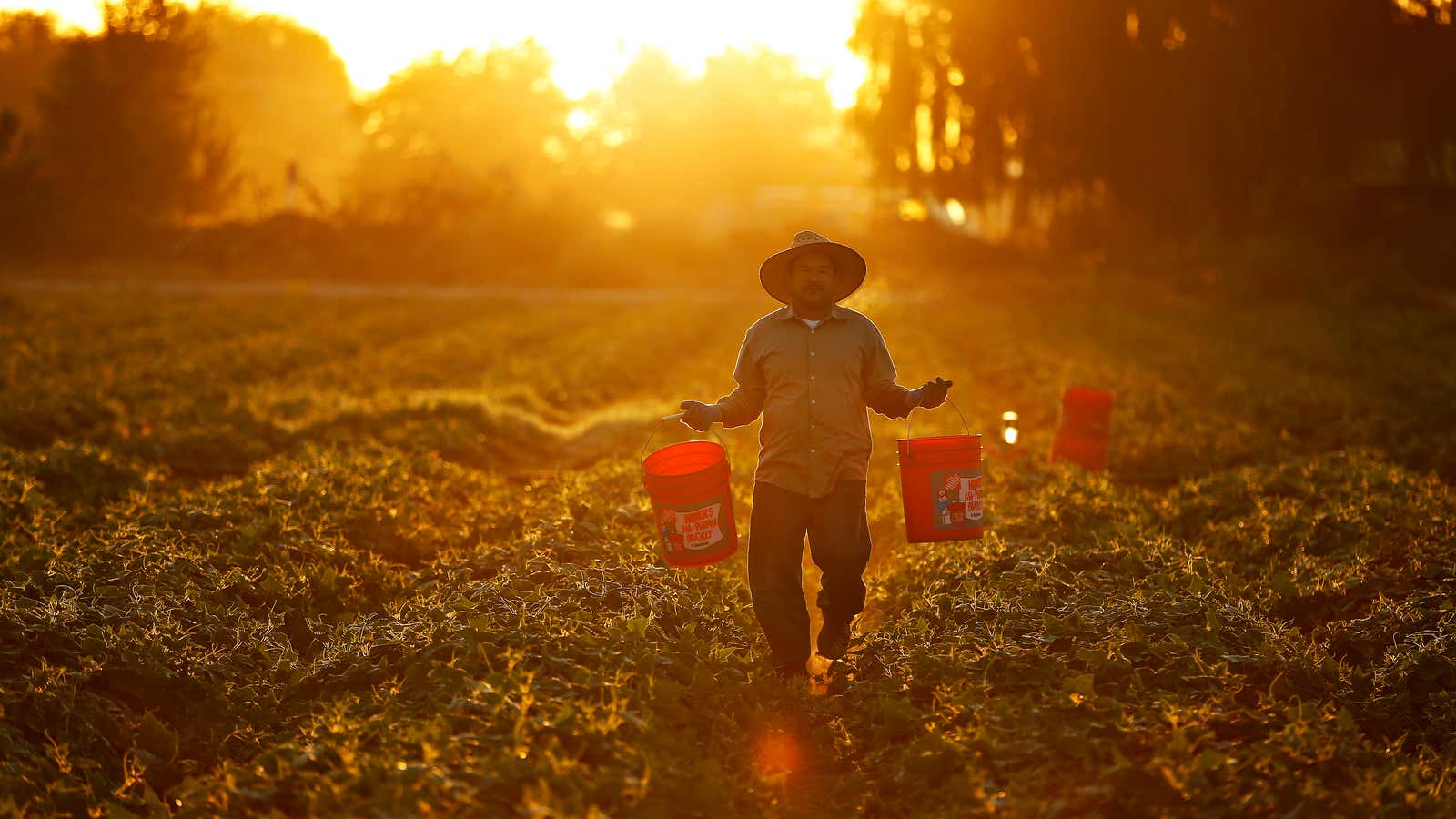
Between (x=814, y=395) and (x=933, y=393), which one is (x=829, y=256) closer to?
(x=814, y=395)

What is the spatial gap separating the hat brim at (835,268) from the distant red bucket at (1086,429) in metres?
4.58

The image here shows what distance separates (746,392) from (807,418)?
387 mm

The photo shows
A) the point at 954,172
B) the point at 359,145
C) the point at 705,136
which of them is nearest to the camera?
the point at 954,172

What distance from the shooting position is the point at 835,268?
5.91 m

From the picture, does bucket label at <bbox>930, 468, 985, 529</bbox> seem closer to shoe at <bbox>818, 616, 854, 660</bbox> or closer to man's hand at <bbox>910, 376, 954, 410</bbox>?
man's hand at <bbox>910, 376, 954, 410</bbox>

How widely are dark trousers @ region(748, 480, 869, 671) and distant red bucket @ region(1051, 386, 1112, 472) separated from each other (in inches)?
185

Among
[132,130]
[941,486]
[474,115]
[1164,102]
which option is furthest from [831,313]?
[474,115]

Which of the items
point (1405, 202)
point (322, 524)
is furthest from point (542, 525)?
point (1405, 202)

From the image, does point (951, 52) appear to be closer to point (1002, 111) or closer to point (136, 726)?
point (1002, 111)

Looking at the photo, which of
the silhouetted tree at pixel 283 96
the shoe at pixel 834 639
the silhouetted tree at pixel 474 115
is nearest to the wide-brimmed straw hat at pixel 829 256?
the shoe at pixel 834 639

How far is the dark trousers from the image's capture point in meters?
5.78

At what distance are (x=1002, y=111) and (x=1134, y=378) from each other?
55.4 feet

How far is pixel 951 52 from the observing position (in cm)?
2966

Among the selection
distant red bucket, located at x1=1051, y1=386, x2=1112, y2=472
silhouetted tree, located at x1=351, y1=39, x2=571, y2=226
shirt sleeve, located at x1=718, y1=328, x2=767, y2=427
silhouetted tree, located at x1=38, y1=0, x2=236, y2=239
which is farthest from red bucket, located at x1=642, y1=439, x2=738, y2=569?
silhouetted tree, located at x1=351, y1=39, x2=571, y2=226
